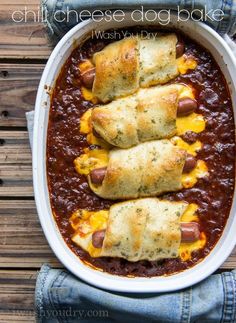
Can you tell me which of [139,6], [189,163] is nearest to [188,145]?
[189,163]

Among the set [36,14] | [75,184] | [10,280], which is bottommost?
[10,280]

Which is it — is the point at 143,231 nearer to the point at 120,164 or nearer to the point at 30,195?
the point at 120,164

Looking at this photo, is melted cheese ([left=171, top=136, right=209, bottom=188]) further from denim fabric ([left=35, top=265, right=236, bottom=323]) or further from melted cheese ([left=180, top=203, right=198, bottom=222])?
denim fabric ([left=35, top=265, right=236, bottom=323])

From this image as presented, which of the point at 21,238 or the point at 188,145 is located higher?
the point at 188,145

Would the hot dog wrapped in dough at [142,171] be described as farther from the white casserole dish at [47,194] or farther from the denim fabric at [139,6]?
the denim fabric at [139,6]

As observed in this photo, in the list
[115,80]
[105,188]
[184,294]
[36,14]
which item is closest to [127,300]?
[184,294]

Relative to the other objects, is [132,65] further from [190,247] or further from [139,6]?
[190,247]
